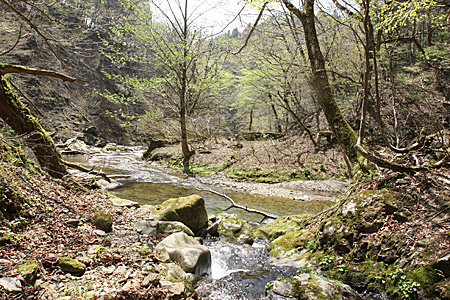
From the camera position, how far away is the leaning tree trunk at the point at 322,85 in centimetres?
485

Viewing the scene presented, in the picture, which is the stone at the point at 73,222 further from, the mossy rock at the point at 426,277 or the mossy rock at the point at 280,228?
the mossy rock at the point at 426,277

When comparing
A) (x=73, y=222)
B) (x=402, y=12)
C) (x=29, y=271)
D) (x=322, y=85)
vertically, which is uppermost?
(x=402, y=12)

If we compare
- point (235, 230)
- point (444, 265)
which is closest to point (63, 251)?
point (235, 230)

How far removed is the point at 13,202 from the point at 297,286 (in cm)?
369

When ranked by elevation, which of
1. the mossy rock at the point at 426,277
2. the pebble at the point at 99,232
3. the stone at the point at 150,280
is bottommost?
the pebble at the point at 99,232

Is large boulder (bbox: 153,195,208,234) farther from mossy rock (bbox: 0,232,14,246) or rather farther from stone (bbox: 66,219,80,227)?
mossy rock (bbox: 0,232,14,246)

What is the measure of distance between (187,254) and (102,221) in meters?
1.53

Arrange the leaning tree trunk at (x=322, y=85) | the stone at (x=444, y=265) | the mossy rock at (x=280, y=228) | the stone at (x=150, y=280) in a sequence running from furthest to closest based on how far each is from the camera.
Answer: the mossy rock at (x=280, y=228) < the leaning tree trunk at (x=322, y=85) < the stone at (x=150, y=280) < the stone at (x=444, y=265)

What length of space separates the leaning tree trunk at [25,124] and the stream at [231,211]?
2987mm

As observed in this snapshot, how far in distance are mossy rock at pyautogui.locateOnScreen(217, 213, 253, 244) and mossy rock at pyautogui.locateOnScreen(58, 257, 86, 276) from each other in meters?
3.25

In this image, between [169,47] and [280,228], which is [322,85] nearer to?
[280,228]

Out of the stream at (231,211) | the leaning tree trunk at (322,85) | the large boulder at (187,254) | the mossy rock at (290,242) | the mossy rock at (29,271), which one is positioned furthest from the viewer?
the leaning tree trunk at (322,85)

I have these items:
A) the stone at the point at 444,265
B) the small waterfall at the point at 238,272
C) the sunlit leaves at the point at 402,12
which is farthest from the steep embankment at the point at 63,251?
the sunlit leaves at the point at 402,12

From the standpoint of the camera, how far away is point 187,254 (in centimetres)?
361
